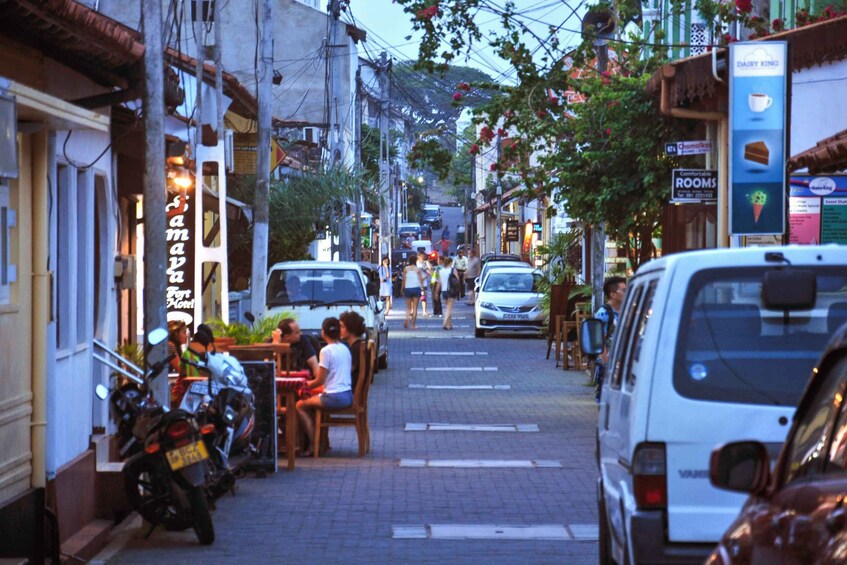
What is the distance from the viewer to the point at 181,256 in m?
18.3

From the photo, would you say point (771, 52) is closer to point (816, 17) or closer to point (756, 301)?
point (816, 17)

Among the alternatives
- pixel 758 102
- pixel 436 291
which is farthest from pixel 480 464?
pixel 436 291

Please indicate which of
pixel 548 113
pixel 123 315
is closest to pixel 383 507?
pixel 123 315

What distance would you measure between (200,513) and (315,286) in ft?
48.9

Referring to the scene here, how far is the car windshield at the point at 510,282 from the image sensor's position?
38.7 metres

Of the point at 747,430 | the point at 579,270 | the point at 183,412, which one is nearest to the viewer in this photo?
the point at 747,430

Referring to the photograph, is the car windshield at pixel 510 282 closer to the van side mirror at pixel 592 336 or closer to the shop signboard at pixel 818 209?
the shop signboard at pixel 818 209

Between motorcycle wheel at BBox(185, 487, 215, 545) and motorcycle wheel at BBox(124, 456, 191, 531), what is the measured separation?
92 millimetres

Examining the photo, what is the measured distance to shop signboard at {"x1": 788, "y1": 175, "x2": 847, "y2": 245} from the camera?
51.5 ft

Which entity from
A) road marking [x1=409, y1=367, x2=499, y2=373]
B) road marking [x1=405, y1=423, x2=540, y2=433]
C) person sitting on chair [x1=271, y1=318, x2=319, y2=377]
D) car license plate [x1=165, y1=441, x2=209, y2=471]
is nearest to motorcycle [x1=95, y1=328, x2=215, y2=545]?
car license plate [x1=165, y1=441, x2=209, y2=471]

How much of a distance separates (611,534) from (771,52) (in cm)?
695

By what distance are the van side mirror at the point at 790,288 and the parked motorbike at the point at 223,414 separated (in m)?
5.68

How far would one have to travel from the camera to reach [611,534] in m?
8.27

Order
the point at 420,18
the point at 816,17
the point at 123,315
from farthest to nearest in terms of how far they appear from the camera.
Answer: the point at 420,18, the point at 816,17, the point at 123,315
